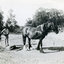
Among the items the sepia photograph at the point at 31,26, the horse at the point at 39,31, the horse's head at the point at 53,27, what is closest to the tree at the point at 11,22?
the sepia photograph at the point at 31,26

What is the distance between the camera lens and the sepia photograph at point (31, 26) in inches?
93.0

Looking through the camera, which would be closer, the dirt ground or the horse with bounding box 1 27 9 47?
the dirt ground

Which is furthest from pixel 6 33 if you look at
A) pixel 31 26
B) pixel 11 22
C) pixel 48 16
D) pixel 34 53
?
pixel 48 16

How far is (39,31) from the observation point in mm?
2496

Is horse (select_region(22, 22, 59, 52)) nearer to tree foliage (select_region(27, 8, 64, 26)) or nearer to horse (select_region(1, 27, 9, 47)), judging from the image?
tree foliage (select_region(27, 8, 64, 26))

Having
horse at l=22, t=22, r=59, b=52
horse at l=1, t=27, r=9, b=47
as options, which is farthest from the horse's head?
horse at l=1, t=27, r=9, b=47

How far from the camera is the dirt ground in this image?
222cm

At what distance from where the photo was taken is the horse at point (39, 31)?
241 cm

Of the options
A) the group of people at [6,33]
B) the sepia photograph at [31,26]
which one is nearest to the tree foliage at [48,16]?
the sepia photograph at [31,26]

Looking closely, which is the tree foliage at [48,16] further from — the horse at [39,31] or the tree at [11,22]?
the tree at [11,22]

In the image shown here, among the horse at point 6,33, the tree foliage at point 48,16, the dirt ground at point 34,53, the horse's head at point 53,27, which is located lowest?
the dirt ground at point 34,53

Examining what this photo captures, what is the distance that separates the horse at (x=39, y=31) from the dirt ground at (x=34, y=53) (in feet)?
0.15

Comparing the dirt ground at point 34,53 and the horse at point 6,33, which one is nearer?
the dirt ground at point 34,53

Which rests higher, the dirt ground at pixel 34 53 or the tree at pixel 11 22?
the tree at pixel 11 22
